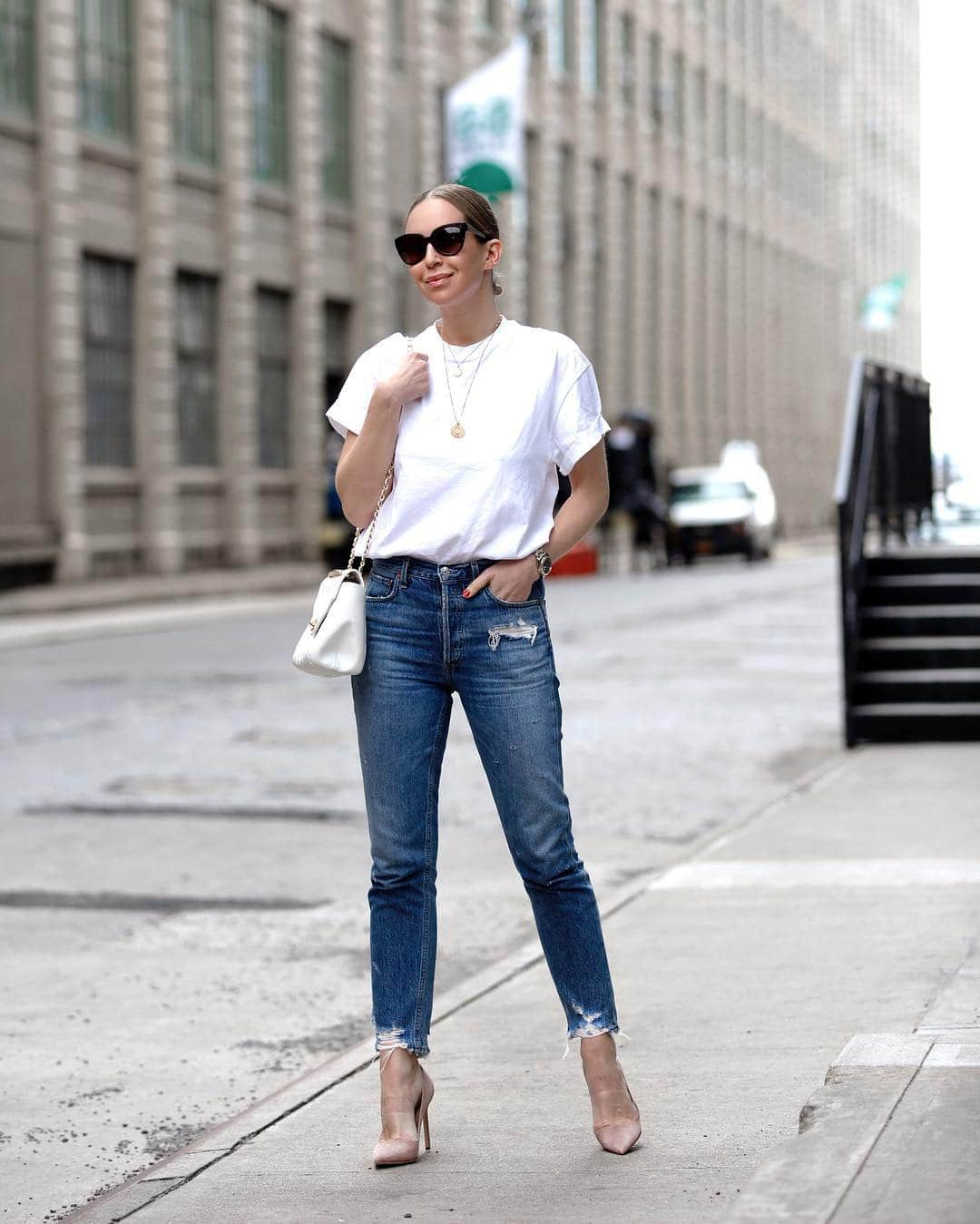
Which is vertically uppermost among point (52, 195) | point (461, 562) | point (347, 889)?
point (52, 195)

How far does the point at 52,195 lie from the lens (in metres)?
30.0

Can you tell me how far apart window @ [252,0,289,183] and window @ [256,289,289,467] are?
2.03 metres

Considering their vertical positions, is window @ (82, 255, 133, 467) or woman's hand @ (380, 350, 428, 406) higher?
window @ (82, 255, 133, 467)

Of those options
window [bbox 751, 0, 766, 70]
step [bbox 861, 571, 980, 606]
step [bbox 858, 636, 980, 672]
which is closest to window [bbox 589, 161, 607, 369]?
window [bbox 751, 0, 766, 70]

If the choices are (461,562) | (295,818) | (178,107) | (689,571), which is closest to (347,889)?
(295,818)

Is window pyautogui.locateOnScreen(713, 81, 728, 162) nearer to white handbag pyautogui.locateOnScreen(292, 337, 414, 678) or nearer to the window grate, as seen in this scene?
the window grate

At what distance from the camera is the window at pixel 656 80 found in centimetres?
6066

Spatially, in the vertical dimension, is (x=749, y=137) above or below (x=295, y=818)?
above

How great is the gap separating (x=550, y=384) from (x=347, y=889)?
4062 mm

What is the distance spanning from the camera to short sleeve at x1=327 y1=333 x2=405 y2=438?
473 centimetres

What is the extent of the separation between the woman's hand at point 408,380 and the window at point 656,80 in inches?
2259

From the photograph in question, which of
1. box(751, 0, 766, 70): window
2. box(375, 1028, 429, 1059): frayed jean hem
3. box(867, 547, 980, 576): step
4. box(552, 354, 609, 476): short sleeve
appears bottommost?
box(375, 1028, 429, 1059): frayed jean hem

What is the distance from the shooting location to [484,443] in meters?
4.67

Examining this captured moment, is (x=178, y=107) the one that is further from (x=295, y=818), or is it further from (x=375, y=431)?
(x=375, y=431)
